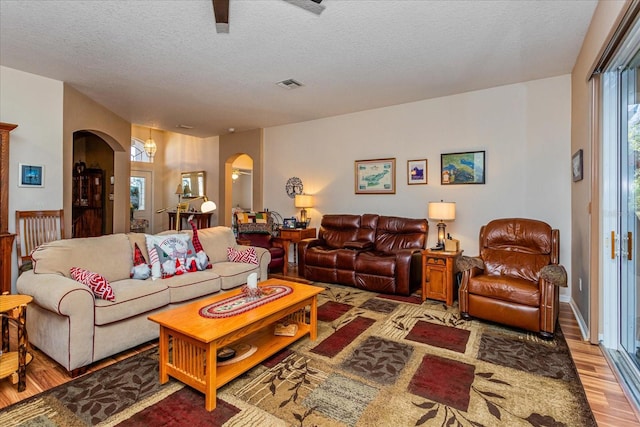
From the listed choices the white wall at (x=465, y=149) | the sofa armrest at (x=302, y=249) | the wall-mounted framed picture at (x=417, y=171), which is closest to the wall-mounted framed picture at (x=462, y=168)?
the white wall at (x=465, y=149)

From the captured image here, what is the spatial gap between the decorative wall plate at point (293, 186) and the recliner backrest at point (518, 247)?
3458 mm

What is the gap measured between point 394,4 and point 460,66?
4.95 ft

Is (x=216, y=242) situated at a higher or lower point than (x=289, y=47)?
lower

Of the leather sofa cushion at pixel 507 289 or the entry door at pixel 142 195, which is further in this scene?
the entry door at pixel 142 195

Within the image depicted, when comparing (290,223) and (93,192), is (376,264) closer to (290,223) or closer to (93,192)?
(290,223)

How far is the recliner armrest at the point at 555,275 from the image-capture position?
274cm

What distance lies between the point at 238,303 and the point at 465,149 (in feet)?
12.3

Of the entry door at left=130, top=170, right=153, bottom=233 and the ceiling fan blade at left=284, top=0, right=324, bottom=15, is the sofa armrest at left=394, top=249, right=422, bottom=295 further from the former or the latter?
the entry door at left=130, top=170, right=153, bottom=233

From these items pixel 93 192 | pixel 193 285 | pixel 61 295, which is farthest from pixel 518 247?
pixel 93 192

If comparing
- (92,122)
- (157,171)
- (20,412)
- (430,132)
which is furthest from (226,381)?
(157,171)

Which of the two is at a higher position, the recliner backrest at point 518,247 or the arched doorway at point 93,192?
the arched doorway at point 93,192

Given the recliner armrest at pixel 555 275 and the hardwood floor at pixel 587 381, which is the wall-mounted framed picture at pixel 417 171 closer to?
the recliner armrest at pixel 555 275

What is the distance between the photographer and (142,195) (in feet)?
28.2

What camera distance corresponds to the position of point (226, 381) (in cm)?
198
